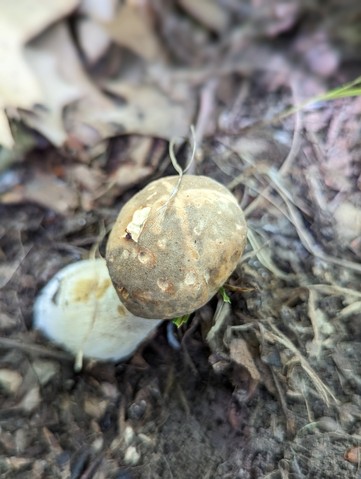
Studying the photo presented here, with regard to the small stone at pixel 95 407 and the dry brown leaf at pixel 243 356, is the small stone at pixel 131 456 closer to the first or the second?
the small stone at pixel 95 407

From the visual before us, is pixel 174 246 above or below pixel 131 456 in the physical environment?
above

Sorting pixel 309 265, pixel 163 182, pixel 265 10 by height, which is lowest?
pixel 309 265

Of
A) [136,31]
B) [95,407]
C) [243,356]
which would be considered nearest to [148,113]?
[136,31]

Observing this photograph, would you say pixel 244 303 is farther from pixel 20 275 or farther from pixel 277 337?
pixel 20 275

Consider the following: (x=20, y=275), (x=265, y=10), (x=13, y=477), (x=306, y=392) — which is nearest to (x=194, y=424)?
(x=306, y=392)

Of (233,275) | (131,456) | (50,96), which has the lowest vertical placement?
(131,456)

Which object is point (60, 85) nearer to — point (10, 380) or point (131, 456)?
point (10, 380)
